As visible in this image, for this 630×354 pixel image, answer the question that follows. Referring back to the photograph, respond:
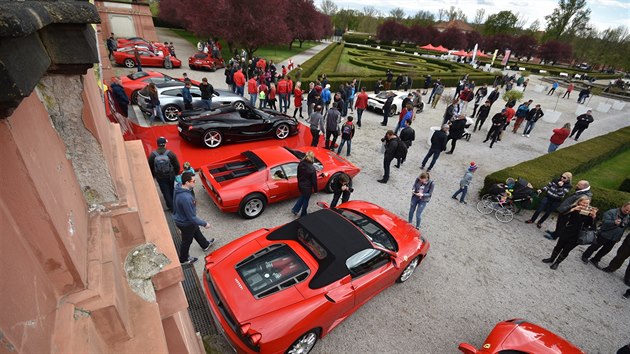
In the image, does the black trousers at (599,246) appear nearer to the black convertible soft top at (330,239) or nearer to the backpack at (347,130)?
the black convertible soft top at (330,239)

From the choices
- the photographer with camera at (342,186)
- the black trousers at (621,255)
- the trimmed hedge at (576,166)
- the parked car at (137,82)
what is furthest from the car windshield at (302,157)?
the parked car at (137,82)

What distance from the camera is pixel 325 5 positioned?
9669cm

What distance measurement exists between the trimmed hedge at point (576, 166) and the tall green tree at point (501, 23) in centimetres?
6804

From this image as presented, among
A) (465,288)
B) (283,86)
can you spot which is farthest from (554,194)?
(283,86)

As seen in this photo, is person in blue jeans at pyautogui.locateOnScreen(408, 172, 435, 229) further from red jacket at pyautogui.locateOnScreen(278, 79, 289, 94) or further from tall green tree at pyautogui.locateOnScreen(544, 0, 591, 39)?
tall green tree at pyautogui.locateOnScreen(544, 0, 591, 39)

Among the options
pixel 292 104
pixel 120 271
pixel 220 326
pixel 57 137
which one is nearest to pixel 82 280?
A: pixel 120 271

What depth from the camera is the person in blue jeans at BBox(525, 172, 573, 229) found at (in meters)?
7.21

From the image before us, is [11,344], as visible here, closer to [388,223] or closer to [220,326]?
[220,326]

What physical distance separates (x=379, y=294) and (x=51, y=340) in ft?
16.1

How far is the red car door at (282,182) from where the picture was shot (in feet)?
21.9

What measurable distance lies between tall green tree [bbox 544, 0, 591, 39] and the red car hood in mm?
80729

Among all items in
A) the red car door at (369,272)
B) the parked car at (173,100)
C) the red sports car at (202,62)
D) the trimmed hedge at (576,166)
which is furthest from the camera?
the red sports car at (202,62)

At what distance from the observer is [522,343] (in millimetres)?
4062

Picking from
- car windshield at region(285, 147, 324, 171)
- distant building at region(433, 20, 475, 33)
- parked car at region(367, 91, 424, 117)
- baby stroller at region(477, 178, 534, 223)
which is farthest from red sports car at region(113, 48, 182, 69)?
distant building at region(433, 20, 475, 33)
